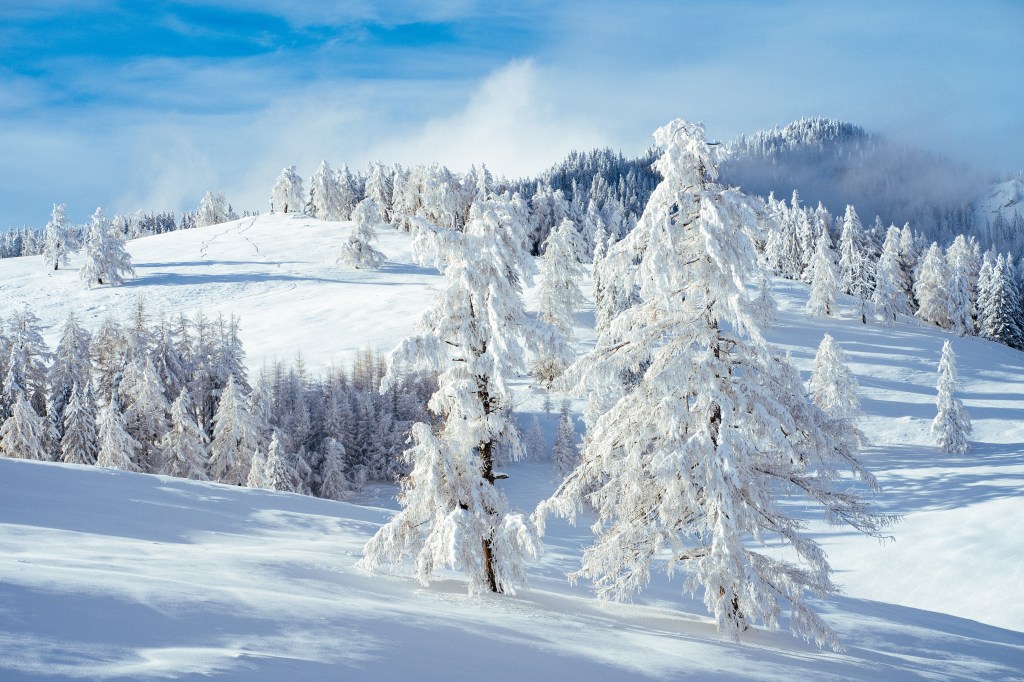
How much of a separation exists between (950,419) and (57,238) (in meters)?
95.7

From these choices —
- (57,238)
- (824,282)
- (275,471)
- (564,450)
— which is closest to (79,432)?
(275,471)

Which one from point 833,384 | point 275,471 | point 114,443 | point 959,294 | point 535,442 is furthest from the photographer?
point 959,294

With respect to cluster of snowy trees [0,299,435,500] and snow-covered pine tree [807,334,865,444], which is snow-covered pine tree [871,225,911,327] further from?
cluster of snowy trees [0,299,435,500]

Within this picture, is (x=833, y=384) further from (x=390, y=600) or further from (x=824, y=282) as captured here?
(x=390, y=600)

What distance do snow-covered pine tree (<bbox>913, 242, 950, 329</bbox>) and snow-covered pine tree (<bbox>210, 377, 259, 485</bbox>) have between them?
7349 centimetres

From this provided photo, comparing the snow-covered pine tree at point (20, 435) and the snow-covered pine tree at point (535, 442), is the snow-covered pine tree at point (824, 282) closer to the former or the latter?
the snow-covered pine tree at point (535, 442)

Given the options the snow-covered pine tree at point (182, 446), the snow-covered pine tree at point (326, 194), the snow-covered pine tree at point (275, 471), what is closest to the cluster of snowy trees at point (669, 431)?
the snow-covered pine tree at point (275, 471)

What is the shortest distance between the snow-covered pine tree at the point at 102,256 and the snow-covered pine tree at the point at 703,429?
8130 cm

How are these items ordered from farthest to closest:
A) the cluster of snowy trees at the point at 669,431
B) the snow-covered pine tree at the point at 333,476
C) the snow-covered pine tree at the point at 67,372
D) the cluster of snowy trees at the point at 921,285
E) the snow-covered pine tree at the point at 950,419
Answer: the cluster of snowy trees at the point at 921,285 → the snow-covered pine tree at the point at 333,476 → the snow-covered pine tree at the point at 950,419 → the snow-covered pine tree at the point at 67,372 → the cluster of snowy trees at the point at 669,431

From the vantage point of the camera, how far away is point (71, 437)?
120 feet

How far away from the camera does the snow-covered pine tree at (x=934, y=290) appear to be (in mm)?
77688

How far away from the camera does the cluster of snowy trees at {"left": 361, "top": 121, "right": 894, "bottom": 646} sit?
11547mm

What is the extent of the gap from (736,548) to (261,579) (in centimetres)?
760

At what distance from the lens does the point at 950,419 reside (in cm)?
4541
